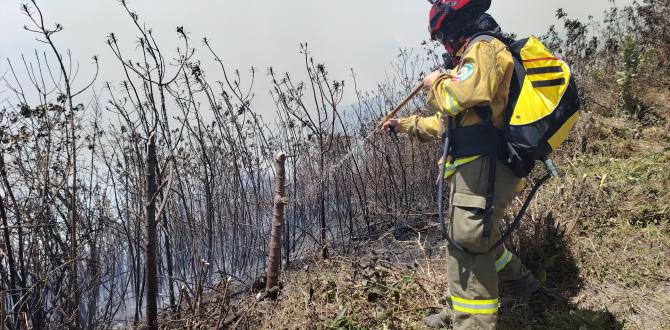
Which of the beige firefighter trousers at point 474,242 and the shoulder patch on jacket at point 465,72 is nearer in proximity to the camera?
the shoulder patch on jacket at point 465,72

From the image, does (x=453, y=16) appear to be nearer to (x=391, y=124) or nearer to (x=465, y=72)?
(x=465, y=72)

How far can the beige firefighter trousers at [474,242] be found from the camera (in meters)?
1.76

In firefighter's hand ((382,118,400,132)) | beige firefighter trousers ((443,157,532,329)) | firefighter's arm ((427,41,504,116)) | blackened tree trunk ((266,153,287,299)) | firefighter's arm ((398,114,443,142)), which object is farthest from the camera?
blackened tree trunk ((266,153,287,299))

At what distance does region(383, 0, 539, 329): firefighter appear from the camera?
162cm

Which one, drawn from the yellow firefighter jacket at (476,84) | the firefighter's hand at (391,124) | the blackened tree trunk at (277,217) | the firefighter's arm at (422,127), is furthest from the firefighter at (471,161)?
the blackened tree trunk at (277,217)

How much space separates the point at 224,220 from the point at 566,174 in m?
4.12

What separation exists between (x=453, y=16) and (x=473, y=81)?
0.43 metres

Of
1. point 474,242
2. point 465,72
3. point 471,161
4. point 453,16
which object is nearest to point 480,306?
point 474,242

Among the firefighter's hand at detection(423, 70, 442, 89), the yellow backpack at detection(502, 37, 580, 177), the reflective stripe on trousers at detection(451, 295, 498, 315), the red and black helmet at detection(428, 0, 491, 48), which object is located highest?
the red and black helmet at detection(428, 0, 491, 48)

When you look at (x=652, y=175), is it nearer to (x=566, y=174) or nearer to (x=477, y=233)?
(x=566, y=174)

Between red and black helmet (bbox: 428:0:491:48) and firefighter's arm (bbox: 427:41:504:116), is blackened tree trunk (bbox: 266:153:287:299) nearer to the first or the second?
red and black helmet (bbox: 428:0:491:48)

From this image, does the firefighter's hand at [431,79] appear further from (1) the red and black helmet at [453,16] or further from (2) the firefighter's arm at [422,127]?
(2) the firefighter's arm at [422,127]

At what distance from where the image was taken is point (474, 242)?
175cm

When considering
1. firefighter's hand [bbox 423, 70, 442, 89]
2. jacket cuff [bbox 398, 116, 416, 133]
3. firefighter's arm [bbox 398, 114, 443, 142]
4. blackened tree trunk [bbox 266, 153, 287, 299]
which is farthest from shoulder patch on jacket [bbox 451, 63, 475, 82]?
blackened tree trunk [bbox 266, 153, 287, 299]
